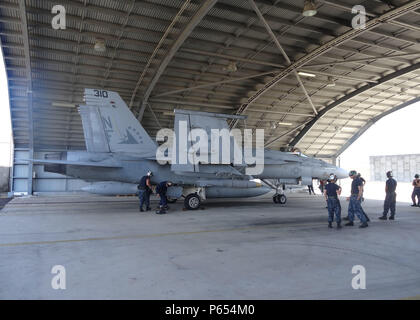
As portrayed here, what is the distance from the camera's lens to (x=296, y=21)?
14.1 meters

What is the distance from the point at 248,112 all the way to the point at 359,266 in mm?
18926

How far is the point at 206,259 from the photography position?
5.33 metres

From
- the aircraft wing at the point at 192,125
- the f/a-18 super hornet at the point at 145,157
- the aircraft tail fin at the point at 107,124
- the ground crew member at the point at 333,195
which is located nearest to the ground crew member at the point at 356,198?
the ground crew member at the point at 333,195

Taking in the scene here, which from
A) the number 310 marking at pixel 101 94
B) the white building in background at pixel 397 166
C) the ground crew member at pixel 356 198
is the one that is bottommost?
the ground crew member at pixel 356 198

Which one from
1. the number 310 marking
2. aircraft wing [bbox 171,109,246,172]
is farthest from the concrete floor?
the number 310 marking

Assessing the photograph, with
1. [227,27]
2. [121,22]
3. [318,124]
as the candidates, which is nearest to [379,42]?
[227,27]

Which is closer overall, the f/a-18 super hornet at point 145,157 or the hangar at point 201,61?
the f/a-18 super hornet at point 145,157

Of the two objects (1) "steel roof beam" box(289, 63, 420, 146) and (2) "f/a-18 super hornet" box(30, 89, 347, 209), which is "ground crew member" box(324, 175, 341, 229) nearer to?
(2) "f/a-18 super hornet" box(30, 89, 347, 209)

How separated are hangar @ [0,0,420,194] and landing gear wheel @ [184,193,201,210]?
6.93 meters

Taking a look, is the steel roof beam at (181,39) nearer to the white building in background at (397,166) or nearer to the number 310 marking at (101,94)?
the number 310 marking at (101,94)

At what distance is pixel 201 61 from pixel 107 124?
23.5 feet

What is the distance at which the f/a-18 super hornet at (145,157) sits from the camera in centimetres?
1212

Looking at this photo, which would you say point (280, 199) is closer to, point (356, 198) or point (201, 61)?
point (356, 198)
